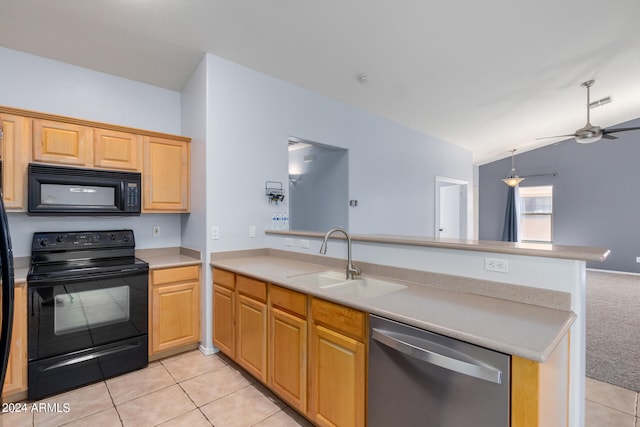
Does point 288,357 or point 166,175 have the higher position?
point 166,175

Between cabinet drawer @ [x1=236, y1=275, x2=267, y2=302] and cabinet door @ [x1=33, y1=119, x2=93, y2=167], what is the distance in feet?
5.21

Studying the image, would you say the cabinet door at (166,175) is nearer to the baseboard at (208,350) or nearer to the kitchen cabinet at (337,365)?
the baseboard at (208,350)

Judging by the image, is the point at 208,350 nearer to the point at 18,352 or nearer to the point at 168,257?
the point at 168,257

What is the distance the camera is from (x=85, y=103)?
9.14 feet

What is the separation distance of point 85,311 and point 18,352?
Result: 403 mm

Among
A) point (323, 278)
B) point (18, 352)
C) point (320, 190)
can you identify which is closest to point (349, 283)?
point (323, 278)

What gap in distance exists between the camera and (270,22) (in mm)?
2395

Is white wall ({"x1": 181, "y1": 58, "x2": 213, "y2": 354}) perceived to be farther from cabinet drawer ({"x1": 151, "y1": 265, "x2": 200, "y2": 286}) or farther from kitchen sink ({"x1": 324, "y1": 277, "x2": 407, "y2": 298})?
kitchen sink ({"x1": 324, "y1": 277, "x2": 407, "y2": 298})

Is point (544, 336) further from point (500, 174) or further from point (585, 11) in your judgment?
point (500, 174)

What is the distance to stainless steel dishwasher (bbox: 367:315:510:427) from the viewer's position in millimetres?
1056

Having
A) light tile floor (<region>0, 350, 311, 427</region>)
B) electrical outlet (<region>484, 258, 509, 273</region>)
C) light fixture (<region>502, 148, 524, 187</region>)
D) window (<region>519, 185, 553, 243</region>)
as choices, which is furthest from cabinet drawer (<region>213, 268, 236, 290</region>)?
window (<region>519, 185, 553, 243</region>)

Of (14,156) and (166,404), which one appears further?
(14,156)

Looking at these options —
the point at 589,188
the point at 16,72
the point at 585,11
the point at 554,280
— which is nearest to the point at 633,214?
the point at 589,188

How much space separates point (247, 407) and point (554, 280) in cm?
196
